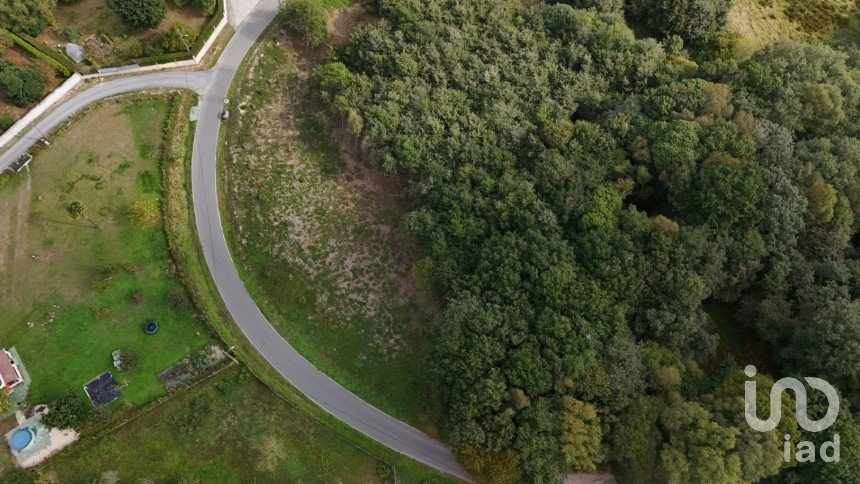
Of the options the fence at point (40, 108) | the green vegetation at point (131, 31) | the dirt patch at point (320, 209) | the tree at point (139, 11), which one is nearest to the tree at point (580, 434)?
the dirt patch at point (320, 209)

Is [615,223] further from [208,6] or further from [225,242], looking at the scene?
[208,6]

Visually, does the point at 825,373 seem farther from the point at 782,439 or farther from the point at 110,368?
the point at 110,368

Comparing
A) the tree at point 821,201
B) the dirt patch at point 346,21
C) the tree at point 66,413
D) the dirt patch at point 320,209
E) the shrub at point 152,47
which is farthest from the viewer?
the dirt patch at point 346,21

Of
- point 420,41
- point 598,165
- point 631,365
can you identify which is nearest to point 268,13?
point 420,41

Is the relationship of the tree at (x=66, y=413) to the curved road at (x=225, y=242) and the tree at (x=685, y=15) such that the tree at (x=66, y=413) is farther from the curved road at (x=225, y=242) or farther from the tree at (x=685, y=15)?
the tree at (x=685, y=15)

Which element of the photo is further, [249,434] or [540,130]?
[540,130]

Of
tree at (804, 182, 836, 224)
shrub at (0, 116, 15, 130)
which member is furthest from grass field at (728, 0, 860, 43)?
shrub at (0, 116, 15, 130)
